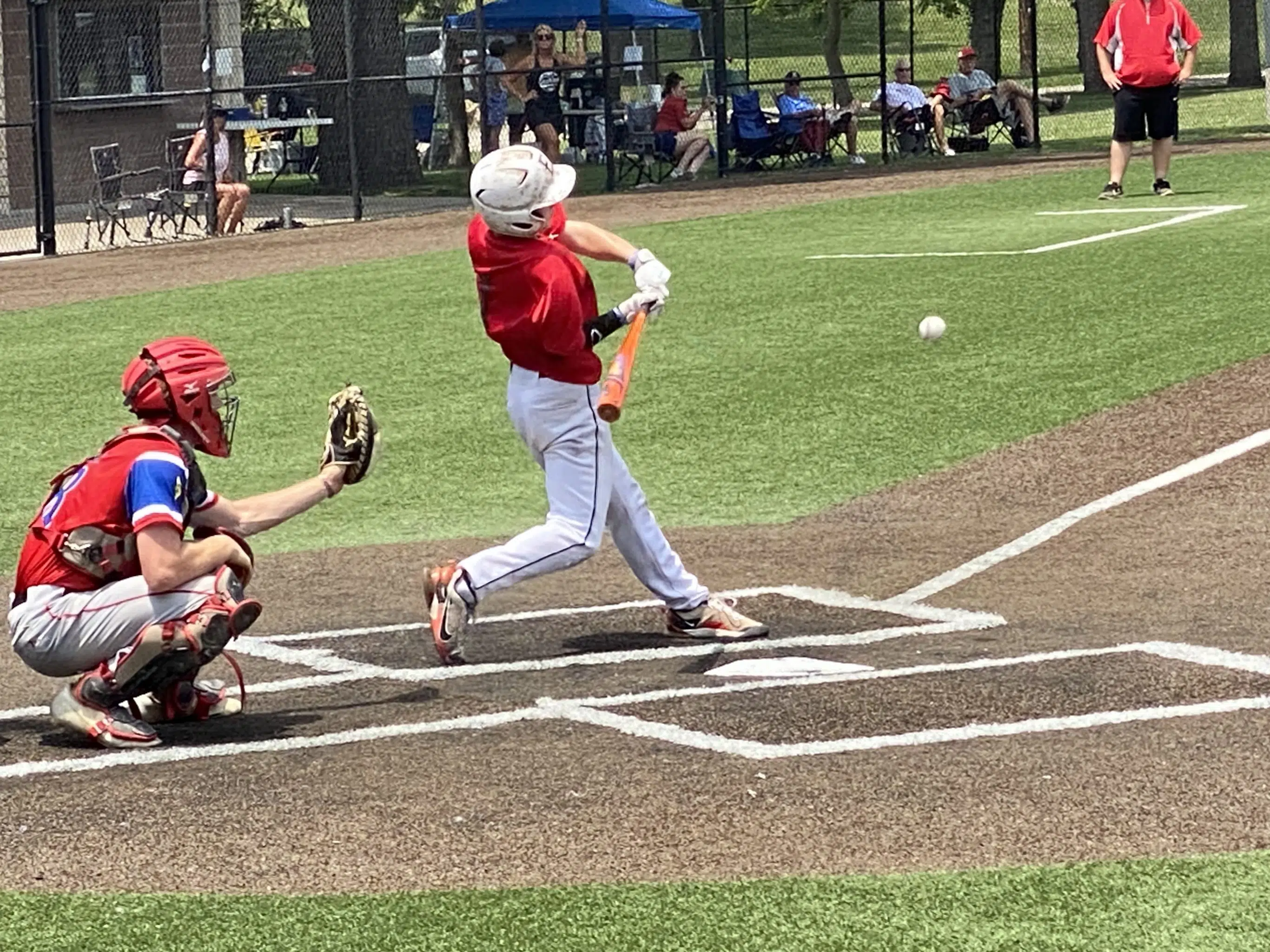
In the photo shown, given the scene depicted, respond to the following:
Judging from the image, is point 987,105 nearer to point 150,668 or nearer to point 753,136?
point 753,136

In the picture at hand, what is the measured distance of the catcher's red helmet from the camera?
→ 6.20 m

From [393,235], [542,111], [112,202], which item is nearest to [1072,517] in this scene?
[393,235]

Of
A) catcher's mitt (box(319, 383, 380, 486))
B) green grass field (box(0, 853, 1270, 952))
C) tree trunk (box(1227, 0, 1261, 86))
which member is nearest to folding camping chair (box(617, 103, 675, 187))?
tree trunk (box(1227, 0, 1261, 86))

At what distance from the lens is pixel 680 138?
1106 inches

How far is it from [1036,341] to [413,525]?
493 cm

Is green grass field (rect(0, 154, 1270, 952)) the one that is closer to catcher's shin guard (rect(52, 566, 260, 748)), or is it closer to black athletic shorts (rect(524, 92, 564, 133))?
catcher's shin guard (rect(52, 566, 260, 748))

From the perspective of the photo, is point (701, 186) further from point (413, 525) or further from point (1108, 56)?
point (413, 525)

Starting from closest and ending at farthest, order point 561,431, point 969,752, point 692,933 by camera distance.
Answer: point 692,933 < point 969,752 < point 561,431

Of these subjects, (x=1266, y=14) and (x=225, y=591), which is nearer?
(x=225, y=591)

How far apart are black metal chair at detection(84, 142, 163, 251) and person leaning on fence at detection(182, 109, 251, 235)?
0.42 meters

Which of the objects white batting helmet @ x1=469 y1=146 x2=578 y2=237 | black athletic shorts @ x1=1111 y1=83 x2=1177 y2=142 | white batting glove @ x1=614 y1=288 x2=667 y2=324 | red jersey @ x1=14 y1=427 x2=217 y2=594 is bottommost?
red jersey @ x1=14 y1=427 x2=217 y2=594

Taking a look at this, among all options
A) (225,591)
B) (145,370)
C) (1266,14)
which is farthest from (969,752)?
(1266,14)

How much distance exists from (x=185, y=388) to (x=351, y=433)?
61cm

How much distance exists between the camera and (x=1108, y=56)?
2017cm
